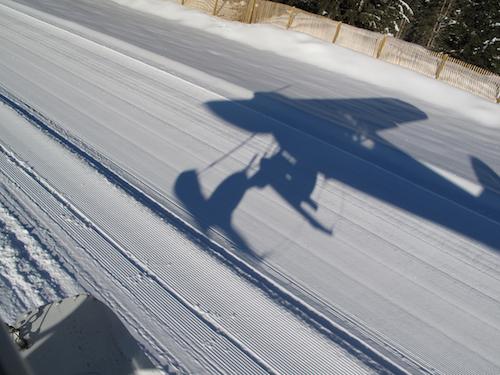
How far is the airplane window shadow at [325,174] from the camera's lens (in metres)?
5.11

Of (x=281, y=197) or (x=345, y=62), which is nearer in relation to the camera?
(x=281, y=197)

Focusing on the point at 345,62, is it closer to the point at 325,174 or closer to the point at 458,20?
the point at 325,174

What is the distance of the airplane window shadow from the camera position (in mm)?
5105

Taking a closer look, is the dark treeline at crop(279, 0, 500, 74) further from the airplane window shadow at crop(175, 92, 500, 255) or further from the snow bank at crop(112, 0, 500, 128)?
the airplane window shadow at crop(175, 92, 500, 255)

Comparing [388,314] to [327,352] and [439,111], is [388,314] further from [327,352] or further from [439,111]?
[439,111]

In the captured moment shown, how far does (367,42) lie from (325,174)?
1174 cm

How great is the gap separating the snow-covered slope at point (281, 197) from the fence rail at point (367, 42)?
3942 mm

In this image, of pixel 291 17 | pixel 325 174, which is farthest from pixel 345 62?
pixel 325 174

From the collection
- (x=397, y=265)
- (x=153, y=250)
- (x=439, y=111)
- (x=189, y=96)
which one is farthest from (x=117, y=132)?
(x=439, y=111)

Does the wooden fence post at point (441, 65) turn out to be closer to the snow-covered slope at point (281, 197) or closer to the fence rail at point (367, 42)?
the fence rail at point (367, 42)

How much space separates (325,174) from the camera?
20.1 ft

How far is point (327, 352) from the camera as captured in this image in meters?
3.25

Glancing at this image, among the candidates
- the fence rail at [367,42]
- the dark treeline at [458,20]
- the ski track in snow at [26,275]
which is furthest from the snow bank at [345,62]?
the ski track in snow at [26,275]

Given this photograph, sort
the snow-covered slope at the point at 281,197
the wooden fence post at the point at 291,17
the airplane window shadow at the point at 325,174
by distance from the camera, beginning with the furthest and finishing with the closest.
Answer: the wooden fence post at the point at 291,17 < the airplane window shadow at the point at 325,174 < the snow-covered slope at the point at 281,197
